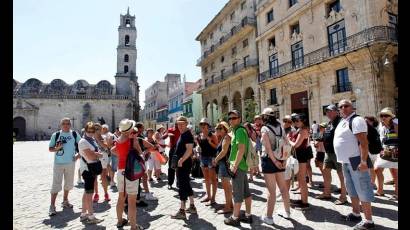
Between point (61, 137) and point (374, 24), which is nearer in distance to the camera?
point (61, 137)

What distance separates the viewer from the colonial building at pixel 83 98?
53.1 meters

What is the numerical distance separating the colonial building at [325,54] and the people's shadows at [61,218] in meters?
14.7

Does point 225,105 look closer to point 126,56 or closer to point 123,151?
point 123,151

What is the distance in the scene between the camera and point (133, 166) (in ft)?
13.5

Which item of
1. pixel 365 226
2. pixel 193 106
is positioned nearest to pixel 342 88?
pixel 365 226

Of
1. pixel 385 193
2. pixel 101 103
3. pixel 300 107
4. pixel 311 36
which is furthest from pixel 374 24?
pixel 101 103

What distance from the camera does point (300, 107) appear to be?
70.9 ft

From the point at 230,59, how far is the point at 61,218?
95.1 feet

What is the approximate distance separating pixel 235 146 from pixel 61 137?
12.2 ft

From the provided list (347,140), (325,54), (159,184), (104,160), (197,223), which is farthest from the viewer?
(325,54)

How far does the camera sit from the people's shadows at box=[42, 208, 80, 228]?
479cm

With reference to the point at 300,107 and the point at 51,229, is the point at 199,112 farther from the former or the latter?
the point at 51,229

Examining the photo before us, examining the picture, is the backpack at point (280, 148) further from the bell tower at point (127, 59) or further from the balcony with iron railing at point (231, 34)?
the bell tower at point (127, 59)
